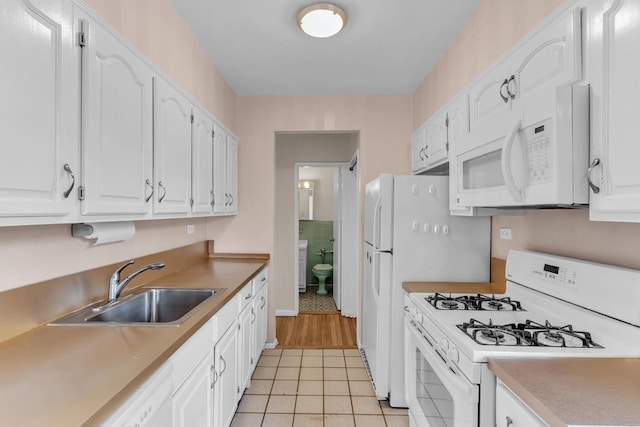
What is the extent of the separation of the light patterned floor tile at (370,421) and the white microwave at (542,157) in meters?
1.54

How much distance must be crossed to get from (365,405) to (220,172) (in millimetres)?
2014

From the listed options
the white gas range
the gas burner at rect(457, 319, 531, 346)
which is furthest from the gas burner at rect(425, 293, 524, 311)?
the gas burner at rect(457, 319, 531, 346)

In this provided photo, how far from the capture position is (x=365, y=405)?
7.50ft

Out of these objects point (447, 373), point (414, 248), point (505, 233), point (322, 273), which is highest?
point (505, 233)

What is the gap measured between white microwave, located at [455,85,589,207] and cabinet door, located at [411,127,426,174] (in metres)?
1.26

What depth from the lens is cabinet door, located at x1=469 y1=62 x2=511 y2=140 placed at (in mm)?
1370

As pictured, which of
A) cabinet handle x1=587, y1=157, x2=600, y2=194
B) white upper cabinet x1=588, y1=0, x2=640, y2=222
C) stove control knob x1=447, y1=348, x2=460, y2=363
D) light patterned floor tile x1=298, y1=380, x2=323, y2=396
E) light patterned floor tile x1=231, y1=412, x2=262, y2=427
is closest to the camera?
white upper cabinet x1=588, y1=0, x2=640, y2=222

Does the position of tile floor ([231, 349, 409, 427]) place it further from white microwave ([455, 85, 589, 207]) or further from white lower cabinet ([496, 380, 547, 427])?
white microwave ([455, 85, 589, 207])

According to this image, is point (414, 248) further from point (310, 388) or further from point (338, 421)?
point (310, 388)

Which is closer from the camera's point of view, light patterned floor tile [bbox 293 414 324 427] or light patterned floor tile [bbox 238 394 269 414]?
light patterned floor tile [bbox 293 414 324 427]

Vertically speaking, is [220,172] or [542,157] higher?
[220,172]

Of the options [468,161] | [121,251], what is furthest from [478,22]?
[121,251]

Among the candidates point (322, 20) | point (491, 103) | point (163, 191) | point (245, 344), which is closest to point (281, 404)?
point (245, 344)

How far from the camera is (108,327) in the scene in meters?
1.27
